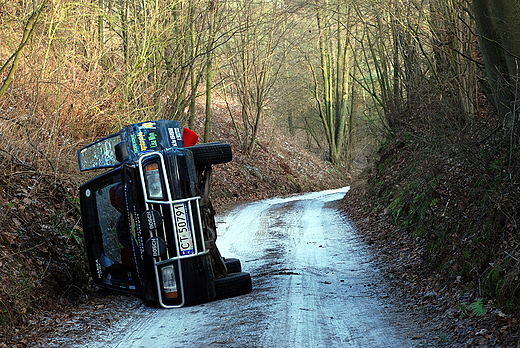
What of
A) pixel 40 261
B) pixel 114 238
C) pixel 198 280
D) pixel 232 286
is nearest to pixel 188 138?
pixel 114 238

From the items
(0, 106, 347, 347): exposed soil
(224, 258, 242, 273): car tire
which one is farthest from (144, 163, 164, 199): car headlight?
(224, 258, 242, 273): car tire

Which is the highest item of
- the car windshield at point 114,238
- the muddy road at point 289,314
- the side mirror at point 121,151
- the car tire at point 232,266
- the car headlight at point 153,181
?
the side mirror at point 121,151

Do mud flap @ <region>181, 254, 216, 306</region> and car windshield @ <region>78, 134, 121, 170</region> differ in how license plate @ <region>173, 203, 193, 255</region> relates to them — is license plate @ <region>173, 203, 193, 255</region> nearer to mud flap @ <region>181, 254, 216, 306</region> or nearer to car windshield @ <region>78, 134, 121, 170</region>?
mud flap @ <region>181, 254, 216, 306</region>

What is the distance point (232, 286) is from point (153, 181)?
68.7 inches

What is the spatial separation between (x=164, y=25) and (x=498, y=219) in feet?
44.1

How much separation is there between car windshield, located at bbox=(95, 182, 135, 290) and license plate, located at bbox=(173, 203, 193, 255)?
2.86 ft

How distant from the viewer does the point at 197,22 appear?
1852 centimetres

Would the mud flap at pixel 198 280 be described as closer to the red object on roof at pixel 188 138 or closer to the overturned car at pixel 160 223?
the overturned car at pixel 160 223

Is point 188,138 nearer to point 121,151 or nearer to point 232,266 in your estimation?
point 121,151

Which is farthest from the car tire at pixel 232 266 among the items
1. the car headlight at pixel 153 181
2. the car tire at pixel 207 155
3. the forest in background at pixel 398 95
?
the forest in background at pixel 398 95

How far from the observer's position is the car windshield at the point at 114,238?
21.7 feet

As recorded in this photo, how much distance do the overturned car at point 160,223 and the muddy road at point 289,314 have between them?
29 centimetres

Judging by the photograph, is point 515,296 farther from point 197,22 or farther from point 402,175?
point 197,22

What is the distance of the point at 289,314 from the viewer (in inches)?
215
